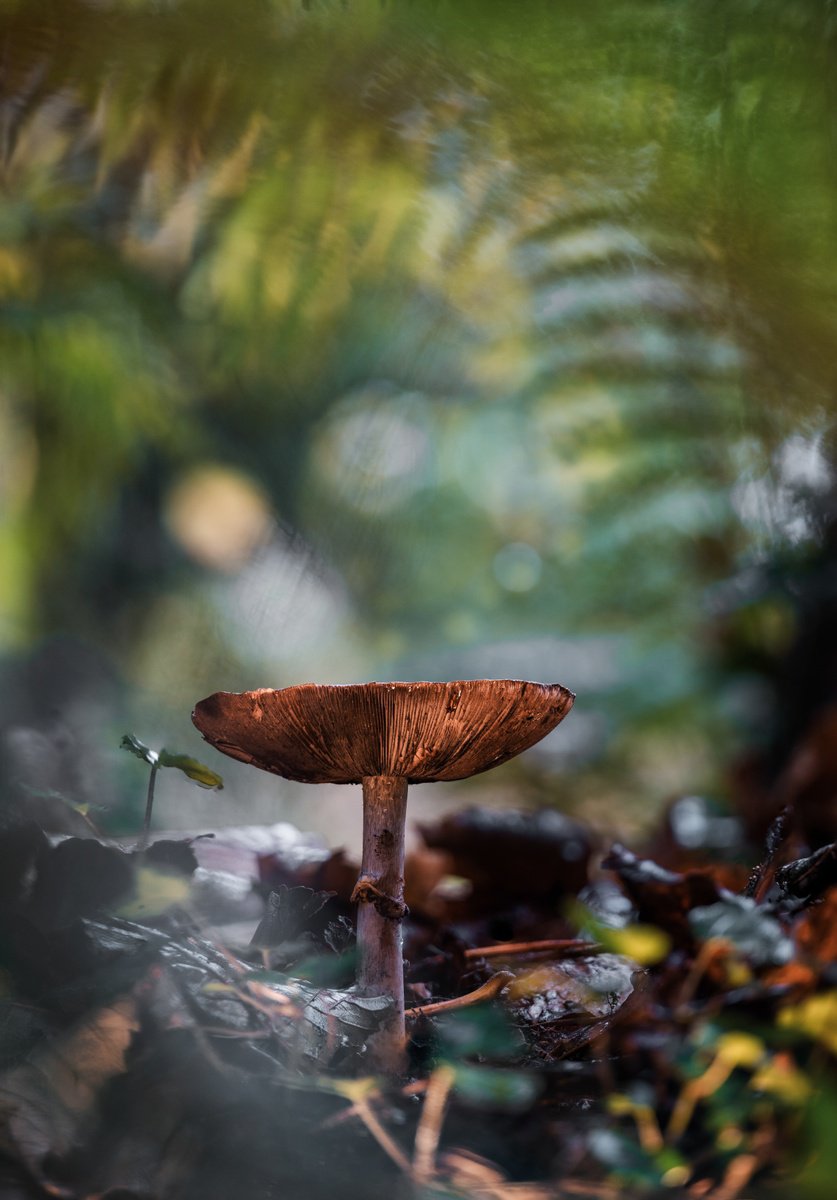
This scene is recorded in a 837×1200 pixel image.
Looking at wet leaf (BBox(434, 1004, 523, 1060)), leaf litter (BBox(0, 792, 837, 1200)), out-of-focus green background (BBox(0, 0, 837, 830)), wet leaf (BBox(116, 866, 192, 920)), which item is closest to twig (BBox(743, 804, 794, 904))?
leaf litter (BBox(0, 792, 837, 1200))

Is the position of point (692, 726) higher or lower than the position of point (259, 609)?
lower

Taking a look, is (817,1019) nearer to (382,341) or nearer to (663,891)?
(663,891)

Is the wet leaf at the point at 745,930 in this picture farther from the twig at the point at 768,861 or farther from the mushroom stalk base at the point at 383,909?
the mushroom stalk base at the point at 383,909

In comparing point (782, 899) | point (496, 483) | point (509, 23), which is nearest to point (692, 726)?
point (496, 483)

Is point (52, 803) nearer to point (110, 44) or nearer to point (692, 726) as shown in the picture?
point (110, 44)

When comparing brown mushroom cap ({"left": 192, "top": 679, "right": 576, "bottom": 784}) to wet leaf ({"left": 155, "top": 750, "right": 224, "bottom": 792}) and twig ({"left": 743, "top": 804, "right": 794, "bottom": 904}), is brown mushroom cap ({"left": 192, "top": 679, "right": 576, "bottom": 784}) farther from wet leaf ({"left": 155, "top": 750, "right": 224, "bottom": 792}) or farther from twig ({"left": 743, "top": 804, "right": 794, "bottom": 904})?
twig ({"left": 743, "top": 804, "right": 794, "bottom": 904})

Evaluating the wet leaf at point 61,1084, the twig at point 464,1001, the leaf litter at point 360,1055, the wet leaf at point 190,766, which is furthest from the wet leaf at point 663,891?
the wet leaf at point 61,1084
